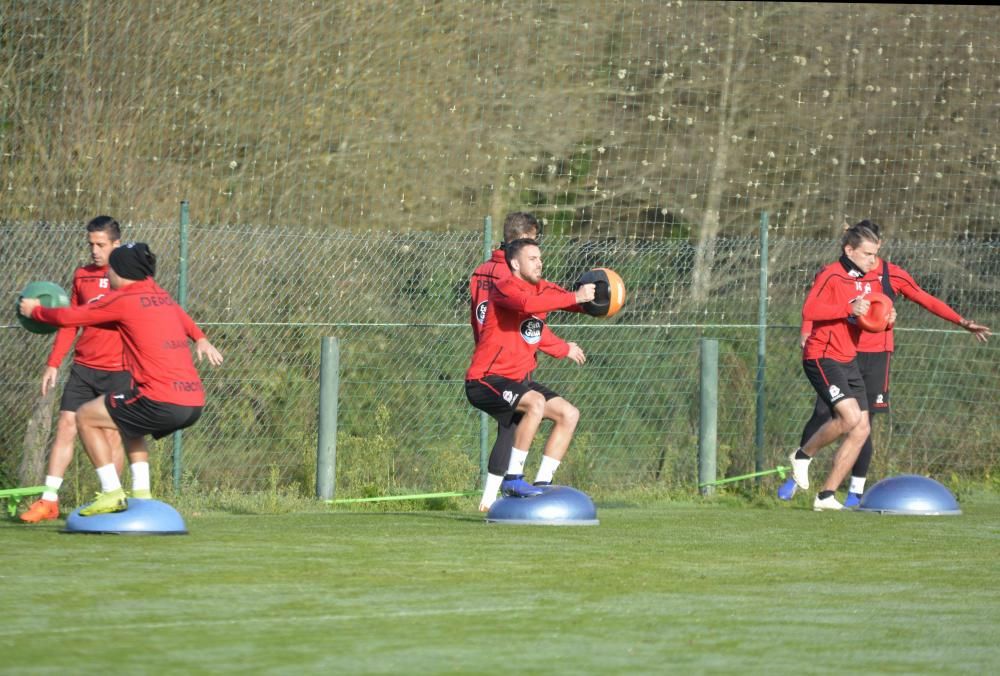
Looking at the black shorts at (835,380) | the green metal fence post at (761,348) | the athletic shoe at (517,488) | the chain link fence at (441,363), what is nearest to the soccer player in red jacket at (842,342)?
the black shorts at (835,380)

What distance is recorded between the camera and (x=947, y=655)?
247 inches

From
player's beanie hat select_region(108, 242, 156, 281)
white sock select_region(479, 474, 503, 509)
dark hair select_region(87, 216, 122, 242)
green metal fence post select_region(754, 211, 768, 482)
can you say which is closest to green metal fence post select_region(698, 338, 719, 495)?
green metal fence post select_region(754, 211, 768, 482)

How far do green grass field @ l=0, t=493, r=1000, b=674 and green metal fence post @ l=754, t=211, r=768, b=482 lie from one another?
3631mm

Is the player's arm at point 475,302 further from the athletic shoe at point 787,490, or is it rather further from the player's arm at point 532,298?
the athletic shoe at point 787,490

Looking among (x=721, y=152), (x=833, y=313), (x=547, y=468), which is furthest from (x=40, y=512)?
(x=721, y=152)

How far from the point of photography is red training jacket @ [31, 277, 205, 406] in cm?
980

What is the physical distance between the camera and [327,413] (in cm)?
1340

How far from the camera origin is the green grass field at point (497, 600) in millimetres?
6039

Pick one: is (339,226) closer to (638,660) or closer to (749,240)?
(749,240)

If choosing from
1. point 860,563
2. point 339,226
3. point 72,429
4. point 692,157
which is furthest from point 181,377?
Answer: point 692,157

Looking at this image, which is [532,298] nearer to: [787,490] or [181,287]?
[181,287]

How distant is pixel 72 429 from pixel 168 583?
11.7ft

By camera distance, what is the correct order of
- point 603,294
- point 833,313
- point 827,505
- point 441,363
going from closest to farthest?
point 603,294, point 833,313, point 827,505, point 441,363

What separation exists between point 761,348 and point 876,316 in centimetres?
271
